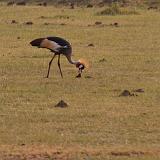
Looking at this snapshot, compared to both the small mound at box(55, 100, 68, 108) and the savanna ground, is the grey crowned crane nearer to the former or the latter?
the savanna ground

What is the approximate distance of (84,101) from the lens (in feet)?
46.4

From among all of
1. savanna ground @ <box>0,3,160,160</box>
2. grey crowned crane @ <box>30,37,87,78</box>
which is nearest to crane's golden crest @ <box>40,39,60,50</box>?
grey crowned crane @ <box>30,37,87,78</box>

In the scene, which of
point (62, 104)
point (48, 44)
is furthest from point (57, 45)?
point (62, 104)

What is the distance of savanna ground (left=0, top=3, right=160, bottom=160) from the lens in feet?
34.6

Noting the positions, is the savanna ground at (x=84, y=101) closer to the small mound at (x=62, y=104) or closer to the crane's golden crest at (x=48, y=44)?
the small mound at (x=62, y=104)

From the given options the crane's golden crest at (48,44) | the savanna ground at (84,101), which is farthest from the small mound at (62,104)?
the crane's golden crest at (48,44)

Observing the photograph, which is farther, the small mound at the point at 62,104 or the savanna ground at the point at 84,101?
the small mound at the point at 62,104

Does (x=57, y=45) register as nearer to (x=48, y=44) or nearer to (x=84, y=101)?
(x=48, y=44)

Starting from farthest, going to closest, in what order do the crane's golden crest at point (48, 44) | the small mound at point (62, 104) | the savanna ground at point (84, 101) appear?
the crane's golden crest at point (48, 44) < the small mound at point (62, 104) < the savanna ground at point (84, 101)

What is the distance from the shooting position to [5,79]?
16.9m

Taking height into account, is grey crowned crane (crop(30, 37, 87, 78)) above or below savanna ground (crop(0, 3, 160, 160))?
above

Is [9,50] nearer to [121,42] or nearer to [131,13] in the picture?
[121,42]

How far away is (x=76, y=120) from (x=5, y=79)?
4853 millimetres

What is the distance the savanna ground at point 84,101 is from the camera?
34.6 ft
